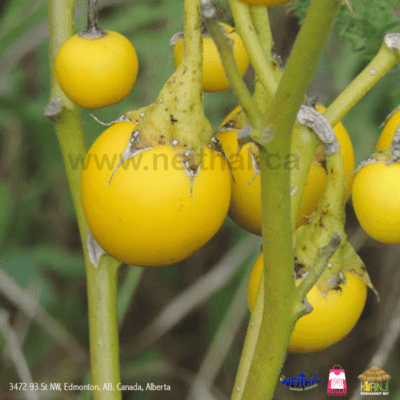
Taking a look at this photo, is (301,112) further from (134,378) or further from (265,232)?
(134,378)

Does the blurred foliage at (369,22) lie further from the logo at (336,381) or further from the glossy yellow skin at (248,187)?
the logo at (336,381)

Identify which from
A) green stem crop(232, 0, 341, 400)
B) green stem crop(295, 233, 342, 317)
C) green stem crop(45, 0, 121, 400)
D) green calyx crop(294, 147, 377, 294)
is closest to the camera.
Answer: green stem crop(232, 0, 341, 400)

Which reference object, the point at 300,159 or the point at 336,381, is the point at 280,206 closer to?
the point at 300,159

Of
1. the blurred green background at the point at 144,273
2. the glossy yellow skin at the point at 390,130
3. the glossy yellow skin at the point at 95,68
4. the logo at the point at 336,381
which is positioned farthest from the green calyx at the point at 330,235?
the blurred green background at the point at 144,273

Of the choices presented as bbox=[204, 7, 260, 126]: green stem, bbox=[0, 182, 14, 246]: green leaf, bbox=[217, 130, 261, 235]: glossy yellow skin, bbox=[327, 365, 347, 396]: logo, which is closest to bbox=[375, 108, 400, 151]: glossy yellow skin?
bbox=[217, 130, 261, 235]: glossy yellow skin

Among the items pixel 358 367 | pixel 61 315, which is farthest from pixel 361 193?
pixel 61 315

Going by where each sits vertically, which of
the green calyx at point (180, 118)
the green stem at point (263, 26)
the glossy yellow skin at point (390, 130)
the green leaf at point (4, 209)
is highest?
the green stem at point (263, 26)

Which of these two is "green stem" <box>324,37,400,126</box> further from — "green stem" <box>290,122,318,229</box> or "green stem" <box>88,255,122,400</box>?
"green stem" <box>88,255,122,400</box>
